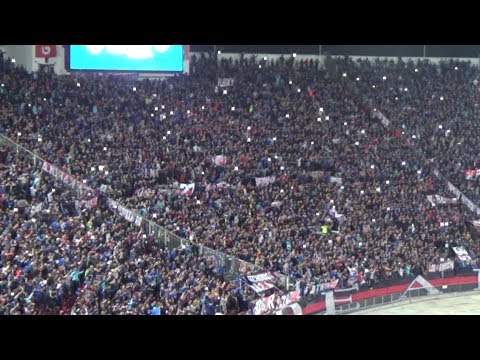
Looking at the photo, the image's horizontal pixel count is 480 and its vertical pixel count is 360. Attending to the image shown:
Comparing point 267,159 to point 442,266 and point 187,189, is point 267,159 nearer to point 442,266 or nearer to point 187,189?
point 187,189

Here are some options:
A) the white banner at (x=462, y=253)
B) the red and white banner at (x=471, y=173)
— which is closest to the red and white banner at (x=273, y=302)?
the white banner at (x=462, y=253)

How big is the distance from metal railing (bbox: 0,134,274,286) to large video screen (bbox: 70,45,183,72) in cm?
885

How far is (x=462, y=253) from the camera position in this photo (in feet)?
97.8

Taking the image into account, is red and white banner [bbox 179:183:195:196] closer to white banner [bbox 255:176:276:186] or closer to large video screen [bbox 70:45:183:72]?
white banner [bbox 255:176:276:186]

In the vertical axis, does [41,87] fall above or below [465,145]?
above

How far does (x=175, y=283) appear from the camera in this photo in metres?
22.4

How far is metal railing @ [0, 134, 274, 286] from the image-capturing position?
2442 centimetres

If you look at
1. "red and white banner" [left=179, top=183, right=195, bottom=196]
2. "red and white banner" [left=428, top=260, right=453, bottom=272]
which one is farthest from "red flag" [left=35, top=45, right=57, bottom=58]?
"red and white banner" [left=428, top=260, right=453, bottom=272]

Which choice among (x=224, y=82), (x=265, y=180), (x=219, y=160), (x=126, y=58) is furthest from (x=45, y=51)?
(x=265, y=180)

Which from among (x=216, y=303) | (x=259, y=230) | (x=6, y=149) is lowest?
(x=216, y=303)

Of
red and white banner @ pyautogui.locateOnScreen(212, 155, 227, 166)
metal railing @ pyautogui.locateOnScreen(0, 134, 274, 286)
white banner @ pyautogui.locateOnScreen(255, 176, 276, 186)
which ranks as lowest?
metal railing @ pyautogui.locateOnScreen(0, 134, 274, 286)
